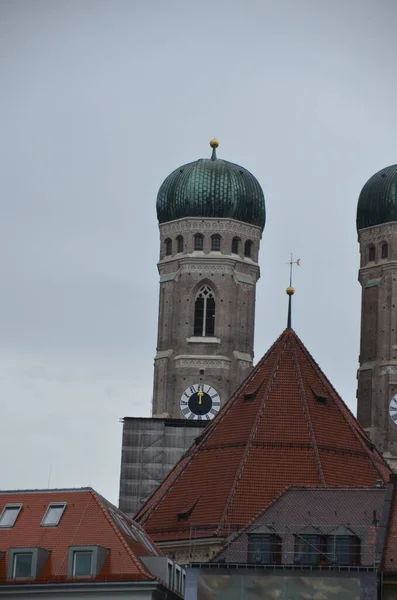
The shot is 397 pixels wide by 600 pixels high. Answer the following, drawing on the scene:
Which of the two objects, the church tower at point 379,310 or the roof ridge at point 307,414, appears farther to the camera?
the church tower at point 379,310

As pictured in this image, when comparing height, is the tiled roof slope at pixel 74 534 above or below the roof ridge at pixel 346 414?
below

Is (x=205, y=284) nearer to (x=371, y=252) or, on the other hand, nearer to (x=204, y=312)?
(x=204, y=312)

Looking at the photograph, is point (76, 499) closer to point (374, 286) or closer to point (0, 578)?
point (0, 578)

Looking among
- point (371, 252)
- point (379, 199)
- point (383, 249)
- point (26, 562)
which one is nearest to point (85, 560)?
point (26, 562)

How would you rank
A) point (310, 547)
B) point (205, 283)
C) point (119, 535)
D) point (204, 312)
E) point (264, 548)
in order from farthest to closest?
point (205, 283), point (204, 312), point (119, 535), point (264, 548), point (310, 547)

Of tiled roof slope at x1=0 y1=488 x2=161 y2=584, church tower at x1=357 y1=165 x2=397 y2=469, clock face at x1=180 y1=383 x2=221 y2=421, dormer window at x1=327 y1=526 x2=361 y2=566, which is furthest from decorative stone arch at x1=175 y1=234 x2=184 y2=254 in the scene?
dormer window at x1=327 y1=526 x2=361 y2=566

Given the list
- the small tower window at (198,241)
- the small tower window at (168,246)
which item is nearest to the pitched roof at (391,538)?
the small tower window at (198,241)

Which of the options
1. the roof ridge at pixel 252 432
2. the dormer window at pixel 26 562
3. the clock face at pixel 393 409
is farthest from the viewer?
the clock face at pixel 393 409

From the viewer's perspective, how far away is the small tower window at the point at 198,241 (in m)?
106

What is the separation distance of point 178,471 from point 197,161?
144 feet

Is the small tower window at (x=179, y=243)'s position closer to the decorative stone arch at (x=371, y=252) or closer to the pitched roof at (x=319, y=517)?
the decorative stone arch at (x=371, y=252)

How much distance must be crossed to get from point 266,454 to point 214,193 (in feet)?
145

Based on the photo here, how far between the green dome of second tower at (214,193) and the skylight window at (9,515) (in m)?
51.9

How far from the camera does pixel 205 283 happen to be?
105 m
